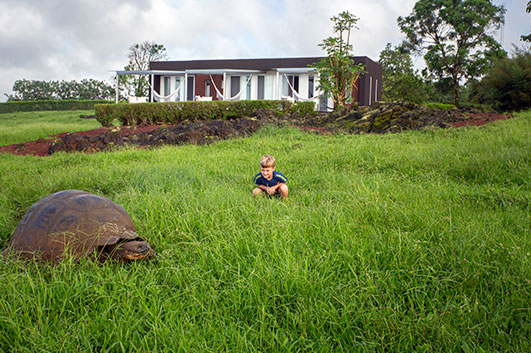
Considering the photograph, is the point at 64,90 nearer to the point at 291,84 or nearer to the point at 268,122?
the point at 291,84

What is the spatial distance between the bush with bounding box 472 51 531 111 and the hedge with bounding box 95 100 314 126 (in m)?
6.89

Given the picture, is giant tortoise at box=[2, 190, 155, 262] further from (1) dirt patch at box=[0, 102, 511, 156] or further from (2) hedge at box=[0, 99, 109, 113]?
(2) hedge at box=[0, 99, 109, 113]

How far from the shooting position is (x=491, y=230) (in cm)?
289

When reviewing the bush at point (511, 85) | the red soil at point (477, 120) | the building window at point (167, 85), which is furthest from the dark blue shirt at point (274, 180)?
the building window at point (167, 85)

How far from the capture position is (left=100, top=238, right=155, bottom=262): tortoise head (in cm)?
265

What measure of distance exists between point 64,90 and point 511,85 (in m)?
50.7

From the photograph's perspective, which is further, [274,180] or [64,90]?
[64,90]

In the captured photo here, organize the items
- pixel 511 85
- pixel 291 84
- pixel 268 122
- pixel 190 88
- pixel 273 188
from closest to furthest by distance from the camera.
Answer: pixel 273 188
pixel 268 122
pixel 511 85
pixel 291 84
pixel 190 88

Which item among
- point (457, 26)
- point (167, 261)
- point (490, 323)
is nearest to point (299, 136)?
point (167, 261)

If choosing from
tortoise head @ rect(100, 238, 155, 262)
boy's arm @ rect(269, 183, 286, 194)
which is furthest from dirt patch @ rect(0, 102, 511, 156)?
tortoise head @ rect(100, 238, 155, 262)

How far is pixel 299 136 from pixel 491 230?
19.6 ft

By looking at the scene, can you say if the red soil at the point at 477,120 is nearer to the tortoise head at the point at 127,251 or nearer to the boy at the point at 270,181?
the boy at the point at 270,181

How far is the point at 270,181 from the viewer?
423 cm

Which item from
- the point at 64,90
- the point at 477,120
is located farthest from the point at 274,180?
the point at 64,90
